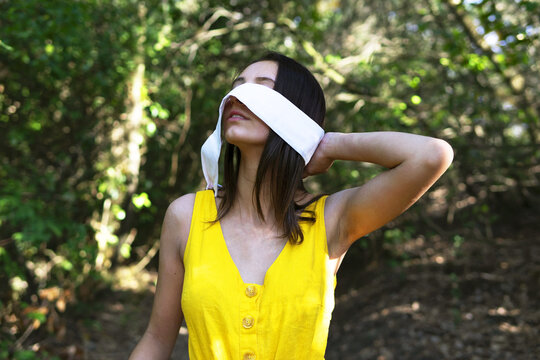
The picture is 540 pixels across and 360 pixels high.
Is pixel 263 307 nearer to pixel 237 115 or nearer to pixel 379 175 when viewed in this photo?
pixel 379 175

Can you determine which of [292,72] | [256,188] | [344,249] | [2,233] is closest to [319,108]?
[292,72]

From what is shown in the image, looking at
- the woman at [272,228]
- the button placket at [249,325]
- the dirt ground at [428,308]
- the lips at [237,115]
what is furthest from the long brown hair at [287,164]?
the dirt ground at [428,308]

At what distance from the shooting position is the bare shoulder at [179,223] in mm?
1829

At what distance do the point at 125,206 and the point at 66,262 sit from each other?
3.31 ft

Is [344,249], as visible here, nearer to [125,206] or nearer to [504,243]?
[125,206]

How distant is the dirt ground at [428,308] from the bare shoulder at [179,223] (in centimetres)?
337

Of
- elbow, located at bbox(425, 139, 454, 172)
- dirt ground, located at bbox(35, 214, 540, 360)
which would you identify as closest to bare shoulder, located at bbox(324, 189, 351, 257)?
elbow, located at bbox(425, 139, 454, 172)

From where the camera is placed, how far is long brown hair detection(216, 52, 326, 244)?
1.78m

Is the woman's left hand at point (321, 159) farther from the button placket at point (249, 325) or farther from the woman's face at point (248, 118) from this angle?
the button placket at point (249, 325)

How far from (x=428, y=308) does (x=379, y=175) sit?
4372 millimetres

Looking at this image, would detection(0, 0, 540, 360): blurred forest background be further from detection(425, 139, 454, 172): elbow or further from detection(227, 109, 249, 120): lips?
detection(425, 139, 454, 172): elbow

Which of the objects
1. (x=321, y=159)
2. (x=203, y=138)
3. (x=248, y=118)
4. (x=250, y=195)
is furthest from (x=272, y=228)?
(x=203, y=138)

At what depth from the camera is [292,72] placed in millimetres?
1874

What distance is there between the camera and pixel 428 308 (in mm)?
5578
